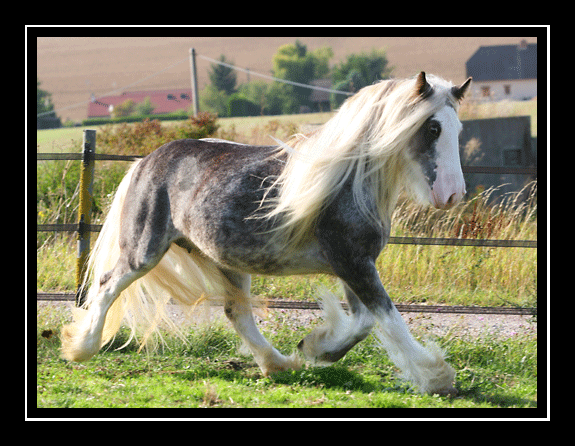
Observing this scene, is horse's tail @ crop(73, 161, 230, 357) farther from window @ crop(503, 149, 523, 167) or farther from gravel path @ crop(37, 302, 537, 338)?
window @ crop(503, 149, 523, 167)

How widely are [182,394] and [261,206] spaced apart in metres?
1.38

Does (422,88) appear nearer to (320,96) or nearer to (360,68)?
(360,68)

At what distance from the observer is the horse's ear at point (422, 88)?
3368 millimetres

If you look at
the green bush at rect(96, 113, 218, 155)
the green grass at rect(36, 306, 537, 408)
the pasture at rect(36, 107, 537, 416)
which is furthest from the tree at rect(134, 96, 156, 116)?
the green grass at rect(36, 306, 537, 408)

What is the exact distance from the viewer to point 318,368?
419cm

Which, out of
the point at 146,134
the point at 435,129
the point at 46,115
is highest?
the point at 46,115

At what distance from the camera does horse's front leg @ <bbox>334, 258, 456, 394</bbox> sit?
3443mm

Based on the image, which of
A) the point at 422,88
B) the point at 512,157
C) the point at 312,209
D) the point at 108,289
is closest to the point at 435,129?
the point at 422,88

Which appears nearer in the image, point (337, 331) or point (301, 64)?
point (337, 331)

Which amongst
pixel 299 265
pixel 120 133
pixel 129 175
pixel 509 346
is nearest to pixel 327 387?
pixel 299 265

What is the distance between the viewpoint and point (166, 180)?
412cm

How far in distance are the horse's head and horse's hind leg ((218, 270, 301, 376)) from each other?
63.6 inches

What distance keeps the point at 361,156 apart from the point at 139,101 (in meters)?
43.0

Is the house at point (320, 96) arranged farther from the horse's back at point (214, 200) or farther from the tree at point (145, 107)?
the horse's back at point (214, 200)
